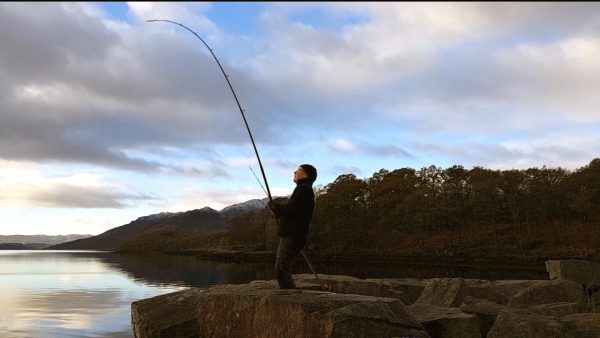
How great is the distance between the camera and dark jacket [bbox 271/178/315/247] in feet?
28.3

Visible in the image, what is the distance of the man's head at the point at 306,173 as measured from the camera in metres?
8.86

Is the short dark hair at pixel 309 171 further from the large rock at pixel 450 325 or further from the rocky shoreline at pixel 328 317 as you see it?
the large rock at pixel 450 325

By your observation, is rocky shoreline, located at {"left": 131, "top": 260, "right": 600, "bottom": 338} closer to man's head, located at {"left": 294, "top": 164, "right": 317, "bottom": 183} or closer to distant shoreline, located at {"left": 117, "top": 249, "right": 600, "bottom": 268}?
man's head, located at {"left": 294, "top": 164, "right": 317, "bottom": 183}

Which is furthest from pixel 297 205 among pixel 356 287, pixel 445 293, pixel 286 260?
pixel 445 293

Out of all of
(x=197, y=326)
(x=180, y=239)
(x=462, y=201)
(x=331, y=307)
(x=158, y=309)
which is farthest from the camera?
(x=180, y=239)

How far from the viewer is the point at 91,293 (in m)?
27.1

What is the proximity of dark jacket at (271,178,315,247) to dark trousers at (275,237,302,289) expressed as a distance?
→ 11 centimetres

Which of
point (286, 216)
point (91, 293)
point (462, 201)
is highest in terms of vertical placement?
point (462, 201)

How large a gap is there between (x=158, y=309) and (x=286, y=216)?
13.3ft

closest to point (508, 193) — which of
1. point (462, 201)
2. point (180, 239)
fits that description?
point (462, 201)

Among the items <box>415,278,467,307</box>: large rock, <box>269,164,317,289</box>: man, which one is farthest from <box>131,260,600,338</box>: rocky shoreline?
<box>269,164,317,289</box>: man

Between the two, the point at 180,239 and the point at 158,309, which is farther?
the point at 180,239

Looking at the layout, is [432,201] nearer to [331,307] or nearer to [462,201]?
[462,201]

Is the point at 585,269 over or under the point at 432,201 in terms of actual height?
under
